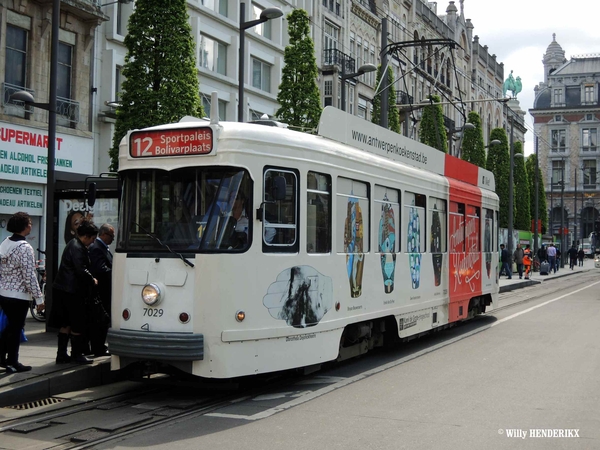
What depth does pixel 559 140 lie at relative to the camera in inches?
3996

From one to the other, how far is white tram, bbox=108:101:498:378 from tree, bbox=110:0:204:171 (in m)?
8.46

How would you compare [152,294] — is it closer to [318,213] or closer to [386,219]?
[318,213]

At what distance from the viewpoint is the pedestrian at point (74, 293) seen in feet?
31.1

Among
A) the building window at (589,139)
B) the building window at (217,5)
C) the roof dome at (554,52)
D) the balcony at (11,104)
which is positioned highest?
the roof dome at (554,52)

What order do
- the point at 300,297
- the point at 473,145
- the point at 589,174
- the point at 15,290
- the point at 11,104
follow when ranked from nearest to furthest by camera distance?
the point at 15,290, the point at 300,297, the point at 11,104, the point at 473,145, the point at 589,174

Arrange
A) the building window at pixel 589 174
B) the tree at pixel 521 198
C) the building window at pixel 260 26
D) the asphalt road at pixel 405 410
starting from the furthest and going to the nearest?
the building window at pixel 589 174 → the tree at pixel 521 198 → the building window at pixel 260 26 → the asphalt road at pixel 405 410

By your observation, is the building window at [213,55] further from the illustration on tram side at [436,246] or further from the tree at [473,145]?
the tree at [473,145]

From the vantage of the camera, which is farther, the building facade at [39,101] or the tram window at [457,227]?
the building facade at [39,101]

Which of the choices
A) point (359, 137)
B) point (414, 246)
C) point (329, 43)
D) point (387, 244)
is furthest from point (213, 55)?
point (387, 244)

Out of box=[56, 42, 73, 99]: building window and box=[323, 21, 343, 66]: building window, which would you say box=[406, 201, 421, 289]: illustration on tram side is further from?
box=[323, 21, 343, 66]: building window

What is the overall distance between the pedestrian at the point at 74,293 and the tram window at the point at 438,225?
5993 mm

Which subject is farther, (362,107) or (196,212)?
(362,107)

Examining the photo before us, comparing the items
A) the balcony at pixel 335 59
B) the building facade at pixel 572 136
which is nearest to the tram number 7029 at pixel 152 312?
the balcony at pixel 335 59

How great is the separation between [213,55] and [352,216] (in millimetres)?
A: 22651
